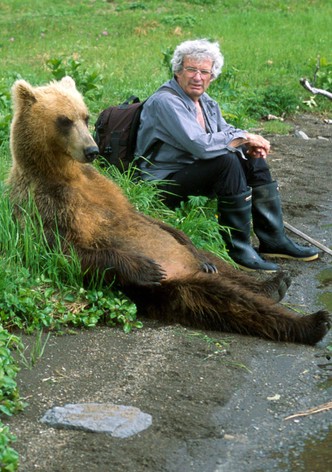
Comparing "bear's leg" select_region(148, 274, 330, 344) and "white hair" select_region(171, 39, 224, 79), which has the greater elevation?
"white hair" select_region(171, 39, 224, 79)

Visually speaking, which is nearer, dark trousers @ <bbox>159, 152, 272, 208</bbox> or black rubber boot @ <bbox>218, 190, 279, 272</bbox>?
dark trousers @ <bbox>159, 152, 272, 208</bbox>

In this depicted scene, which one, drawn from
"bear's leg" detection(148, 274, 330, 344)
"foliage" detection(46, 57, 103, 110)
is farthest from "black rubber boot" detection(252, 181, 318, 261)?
"foliage" detection(46, 57, 103, 110)

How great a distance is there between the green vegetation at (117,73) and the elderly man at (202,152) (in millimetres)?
166

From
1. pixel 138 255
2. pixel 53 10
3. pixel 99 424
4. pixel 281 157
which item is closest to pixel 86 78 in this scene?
pixel 281 157

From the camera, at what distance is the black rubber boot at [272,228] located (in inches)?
291

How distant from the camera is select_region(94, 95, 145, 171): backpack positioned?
282 inches

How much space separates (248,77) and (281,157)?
3296 millimetres

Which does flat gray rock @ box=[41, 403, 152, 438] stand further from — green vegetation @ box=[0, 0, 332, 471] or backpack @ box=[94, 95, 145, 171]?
backpack @ box=[94, 95, 145, 171]

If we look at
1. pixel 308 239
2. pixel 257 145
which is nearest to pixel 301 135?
pixel 308 239

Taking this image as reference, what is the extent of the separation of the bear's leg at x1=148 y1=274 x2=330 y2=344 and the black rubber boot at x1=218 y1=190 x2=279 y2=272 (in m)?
1.25

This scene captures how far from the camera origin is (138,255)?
5.79 metres

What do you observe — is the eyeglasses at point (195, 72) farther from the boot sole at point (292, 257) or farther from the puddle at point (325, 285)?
the puddle at point (325, 285)

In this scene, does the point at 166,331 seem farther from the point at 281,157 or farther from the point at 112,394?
the point at 281,157

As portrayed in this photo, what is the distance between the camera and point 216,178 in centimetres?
695
